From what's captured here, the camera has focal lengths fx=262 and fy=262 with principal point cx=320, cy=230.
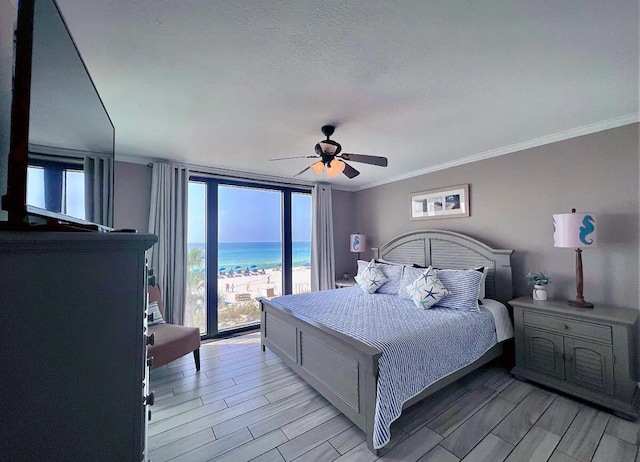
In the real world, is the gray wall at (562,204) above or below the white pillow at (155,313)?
above

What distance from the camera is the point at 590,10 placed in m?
1.28

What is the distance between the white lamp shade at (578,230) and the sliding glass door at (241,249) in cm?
343

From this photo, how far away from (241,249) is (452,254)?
10.2 feet

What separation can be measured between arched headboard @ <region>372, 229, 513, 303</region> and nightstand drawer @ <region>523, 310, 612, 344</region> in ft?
1.62

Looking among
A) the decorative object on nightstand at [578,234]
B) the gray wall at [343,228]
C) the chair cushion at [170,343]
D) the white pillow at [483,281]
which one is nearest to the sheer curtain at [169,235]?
the chair cushion at [170,343]

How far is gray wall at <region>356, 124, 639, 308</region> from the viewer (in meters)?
2.39

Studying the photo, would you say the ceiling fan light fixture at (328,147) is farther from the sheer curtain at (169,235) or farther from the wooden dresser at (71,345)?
the sheer curtain at (169,235)

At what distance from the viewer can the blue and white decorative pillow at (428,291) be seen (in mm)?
2750

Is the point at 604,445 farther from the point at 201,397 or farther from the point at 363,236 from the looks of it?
the point at 363,236

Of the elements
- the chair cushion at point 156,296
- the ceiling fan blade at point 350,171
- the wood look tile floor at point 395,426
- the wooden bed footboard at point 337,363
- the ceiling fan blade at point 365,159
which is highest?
the ceiling fan blade at point 365,159

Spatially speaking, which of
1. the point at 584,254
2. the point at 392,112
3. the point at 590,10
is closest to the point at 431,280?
the point at 584,254

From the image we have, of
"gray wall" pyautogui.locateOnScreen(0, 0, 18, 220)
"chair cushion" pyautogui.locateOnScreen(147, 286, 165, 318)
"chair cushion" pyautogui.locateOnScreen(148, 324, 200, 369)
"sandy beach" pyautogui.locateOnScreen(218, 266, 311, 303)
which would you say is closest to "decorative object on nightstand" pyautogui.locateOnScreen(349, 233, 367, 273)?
"sandy beach" pyautogui.locateOnScreen(218, 266, 311, 303)

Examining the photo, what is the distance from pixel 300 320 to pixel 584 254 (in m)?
2.90

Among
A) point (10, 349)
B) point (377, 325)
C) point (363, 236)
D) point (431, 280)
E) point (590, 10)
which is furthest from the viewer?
point (363, 236)
